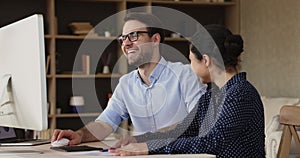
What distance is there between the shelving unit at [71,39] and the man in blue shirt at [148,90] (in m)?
3.15

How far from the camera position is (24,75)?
205 cm

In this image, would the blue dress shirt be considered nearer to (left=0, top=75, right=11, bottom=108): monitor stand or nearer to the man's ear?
the man's ear

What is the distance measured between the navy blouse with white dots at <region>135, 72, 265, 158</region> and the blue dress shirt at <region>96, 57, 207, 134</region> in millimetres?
361

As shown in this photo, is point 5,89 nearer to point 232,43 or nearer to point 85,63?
point 232,43

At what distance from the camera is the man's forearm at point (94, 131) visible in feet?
8.34

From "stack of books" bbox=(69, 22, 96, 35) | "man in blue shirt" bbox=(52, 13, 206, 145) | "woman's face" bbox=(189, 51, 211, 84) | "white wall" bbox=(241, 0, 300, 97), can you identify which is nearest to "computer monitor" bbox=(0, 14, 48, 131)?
"man in blue shirt" bbox=(52, 13, 206, 145)

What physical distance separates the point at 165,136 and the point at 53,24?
3810 mm

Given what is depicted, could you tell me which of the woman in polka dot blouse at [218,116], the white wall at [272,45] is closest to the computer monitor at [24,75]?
the woman in polka dot blouse at [218,116]

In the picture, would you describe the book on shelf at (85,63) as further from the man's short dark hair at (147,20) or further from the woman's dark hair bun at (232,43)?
the woman's dark hair bun at (232,43)

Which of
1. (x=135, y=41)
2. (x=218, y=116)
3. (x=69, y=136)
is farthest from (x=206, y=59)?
(x=69, y=136)

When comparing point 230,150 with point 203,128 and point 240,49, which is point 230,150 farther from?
point 240,49

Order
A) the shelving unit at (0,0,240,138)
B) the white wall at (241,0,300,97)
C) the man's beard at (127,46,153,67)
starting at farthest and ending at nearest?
the shelving unit at (0,0,240,138) < the white wall at (241,0,300,97) < the man's beard at (127,46,153,67)

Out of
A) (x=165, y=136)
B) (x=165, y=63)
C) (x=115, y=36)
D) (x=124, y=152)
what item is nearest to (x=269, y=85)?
(x=115, y=36)

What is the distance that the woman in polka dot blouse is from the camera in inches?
79.8
